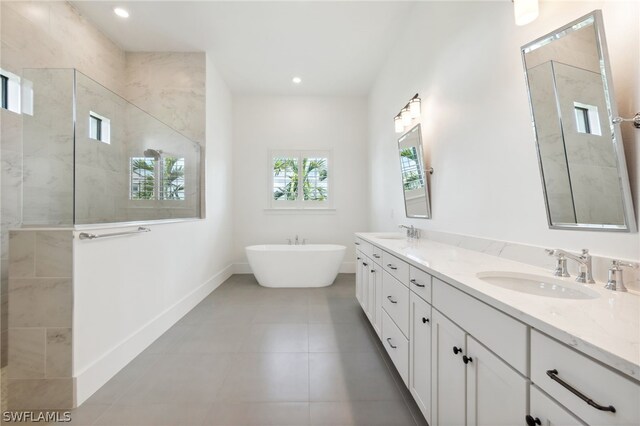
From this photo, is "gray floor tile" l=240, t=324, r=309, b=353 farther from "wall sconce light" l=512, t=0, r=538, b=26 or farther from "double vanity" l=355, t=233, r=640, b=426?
"wall sconce light" l=512, t=0, r=538, b=26

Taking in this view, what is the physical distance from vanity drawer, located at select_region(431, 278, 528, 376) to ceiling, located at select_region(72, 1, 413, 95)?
Result: 2.93 m

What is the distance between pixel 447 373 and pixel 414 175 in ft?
6.47

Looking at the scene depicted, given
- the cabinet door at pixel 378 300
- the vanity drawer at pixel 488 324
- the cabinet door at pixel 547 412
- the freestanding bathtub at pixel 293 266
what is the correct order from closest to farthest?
the cabinet door at pixel 547 412, the vanity drawer at pixel 488 324, the cabinet door at pixel 378 300, the freestanding bathtub at pixel 293 266

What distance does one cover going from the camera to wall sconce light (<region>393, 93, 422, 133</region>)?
8.64ft

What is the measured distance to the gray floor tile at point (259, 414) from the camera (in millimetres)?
1479

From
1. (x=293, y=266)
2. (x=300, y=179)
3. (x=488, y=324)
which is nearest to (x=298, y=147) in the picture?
(x=300, y=179)

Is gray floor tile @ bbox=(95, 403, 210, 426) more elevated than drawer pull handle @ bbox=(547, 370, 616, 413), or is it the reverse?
drawer pull handle @ bbox=(547, 370, 616, 413)

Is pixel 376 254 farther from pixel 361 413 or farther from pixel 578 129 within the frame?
pixel 578 129

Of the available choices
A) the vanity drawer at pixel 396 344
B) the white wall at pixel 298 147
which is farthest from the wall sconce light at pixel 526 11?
the white wall at pixel 298 147

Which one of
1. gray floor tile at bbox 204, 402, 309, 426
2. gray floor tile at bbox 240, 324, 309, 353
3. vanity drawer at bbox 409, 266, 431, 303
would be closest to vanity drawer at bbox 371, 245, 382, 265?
vanity drawer at bbox 409, 266, 431, 303

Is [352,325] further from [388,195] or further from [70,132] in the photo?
[70,132]

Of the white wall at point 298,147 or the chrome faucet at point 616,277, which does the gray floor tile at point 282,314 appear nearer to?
the white wall at point 298,147

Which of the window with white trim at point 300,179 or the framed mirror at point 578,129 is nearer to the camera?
the framed mirror at point 578,129

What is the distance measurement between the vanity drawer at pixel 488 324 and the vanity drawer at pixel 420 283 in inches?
4.4
